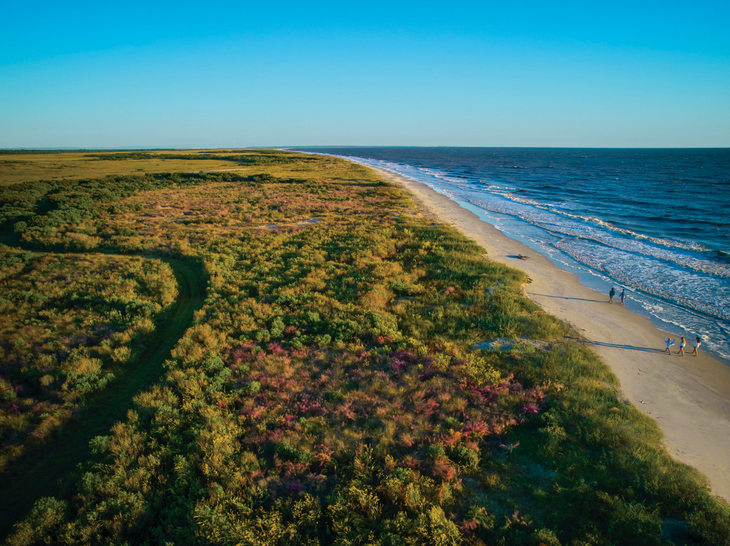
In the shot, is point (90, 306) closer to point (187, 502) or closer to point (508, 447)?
point (187, 502)

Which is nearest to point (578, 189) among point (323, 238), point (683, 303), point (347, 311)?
point (683, 303)

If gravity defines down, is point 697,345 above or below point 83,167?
below

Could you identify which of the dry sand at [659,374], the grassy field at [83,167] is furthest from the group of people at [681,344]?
the grassy field at [83,167]

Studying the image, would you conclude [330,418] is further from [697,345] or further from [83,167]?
[83,167]

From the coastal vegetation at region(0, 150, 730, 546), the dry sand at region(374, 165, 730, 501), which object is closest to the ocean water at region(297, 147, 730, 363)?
the dry sand at region(374, 165, 730, 501)

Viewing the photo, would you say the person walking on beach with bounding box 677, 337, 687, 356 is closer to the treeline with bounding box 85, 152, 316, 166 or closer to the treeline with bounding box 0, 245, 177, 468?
the treeline with bounding box 0, 245, 177, 468

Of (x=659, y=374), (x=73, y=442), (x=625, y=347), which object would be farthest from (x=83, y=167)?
(x=659, y=374)
